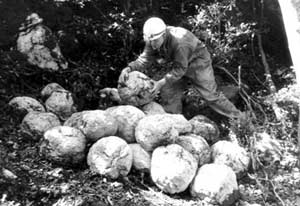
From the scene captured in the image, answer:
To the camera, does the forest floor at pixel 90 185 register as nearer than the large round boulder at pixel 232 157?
Yes

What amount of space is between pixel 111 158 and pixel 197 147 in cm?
104

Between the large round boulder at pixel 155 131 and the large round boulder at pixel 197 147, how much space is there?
0.15m

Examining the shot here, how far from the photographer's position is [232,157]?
5758mm

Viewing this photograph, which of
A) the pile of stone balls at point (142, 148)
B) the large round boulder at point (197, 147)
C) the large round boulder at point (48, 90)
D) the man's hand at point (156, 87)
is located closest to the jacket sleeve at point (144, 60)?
the man's hand at point (156, 87)

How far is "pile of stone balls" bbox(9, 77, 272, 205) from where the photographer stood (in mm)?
5289

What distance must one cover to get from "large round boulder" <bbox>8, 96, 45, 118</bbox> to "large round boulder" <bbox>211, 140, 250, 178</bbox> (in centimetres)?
222

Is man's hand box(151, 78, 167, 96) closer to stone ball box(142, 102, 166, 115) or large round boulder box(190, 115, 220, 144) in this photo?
stone ball box(142, 102, 166, 115)

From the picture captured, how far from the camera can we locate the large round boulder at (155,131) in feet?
18.0

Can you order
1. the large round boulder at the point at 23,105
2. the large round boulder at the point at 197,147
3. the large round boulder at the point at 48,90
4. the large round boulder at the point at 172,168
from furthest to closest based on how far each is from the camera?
the large round boulder at the point at 48,90
the large round boulder at the point at 23,105
the large round boulder at the point at 197,147
the large round boulder at the point at 172,168

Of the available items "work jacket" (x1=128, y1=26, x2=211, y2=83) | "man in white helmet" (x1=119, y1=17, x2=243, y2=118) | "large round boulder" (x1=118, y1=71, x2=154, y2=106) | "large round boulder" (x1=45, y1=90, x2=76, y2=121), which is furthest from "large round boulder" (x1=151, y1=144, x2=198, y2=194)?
"large round boulder" (x1=45, y1=90, x2=76, y2=121)

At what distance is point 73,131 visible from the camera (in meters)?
5.51

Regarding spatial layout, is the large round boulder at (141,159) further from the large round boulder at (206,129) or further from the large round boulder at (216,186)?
the large round boulder at (206,129)

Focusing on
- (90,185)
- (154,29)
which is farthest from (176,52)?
(90,185)

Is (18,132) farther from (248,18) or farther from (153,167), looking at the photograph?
(248,18)
